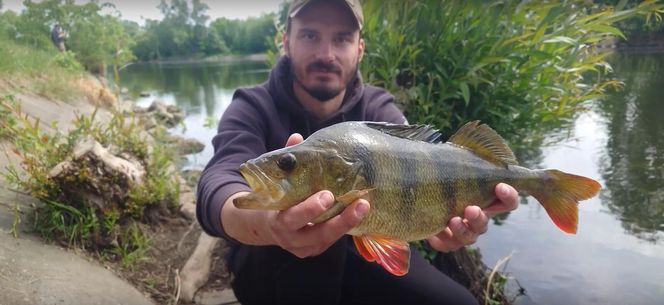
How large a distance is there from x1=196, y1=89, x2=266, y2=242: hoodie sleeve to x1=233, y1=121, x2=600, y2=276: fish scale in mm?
700

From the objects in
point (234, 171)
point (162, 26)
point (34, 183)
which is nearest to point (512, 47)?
point (234, 171)

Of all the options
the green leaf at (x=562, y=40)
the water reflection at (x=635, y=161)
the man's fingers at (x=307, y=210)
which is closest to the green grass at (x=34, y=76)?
the man's fingers at (x=307, y=210)

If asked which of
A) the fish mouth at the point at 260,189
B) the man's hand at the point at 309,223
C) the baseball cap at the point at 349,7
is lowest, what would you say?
the man's hand at the point at 309,223

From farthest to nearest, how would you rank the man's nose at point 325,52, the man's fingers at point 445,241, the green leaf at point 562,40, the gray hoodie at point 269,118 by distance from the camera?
the green leaf at point 562,40
the man's nose at point 325,52
the gray hoodie at point 269,118
the man's fingers at point 445,241

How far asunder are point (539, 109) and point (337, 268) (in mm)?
2243

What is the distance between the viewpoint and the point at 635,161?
21.5 ft

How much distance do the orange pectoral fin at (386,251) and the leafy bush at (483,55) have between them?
172 cm

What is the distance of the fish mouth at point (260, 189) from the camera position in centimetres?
154

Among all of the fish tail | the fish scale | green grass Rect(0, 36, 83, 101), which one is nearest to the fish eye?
the fish scale

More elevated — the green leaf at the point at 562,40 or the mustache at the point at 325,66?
the green leaf at the point at 562,40

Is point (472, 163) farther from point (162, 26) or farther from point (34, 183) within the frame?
point (162, 26)

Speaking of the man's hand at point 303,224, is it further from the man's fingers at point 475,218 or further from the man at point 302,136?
the man's fingers at point 475,218

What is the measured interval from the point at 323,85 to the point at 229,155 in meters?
0.84

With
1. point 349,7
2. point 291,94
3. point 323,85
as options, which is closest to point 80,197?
point 291,94
